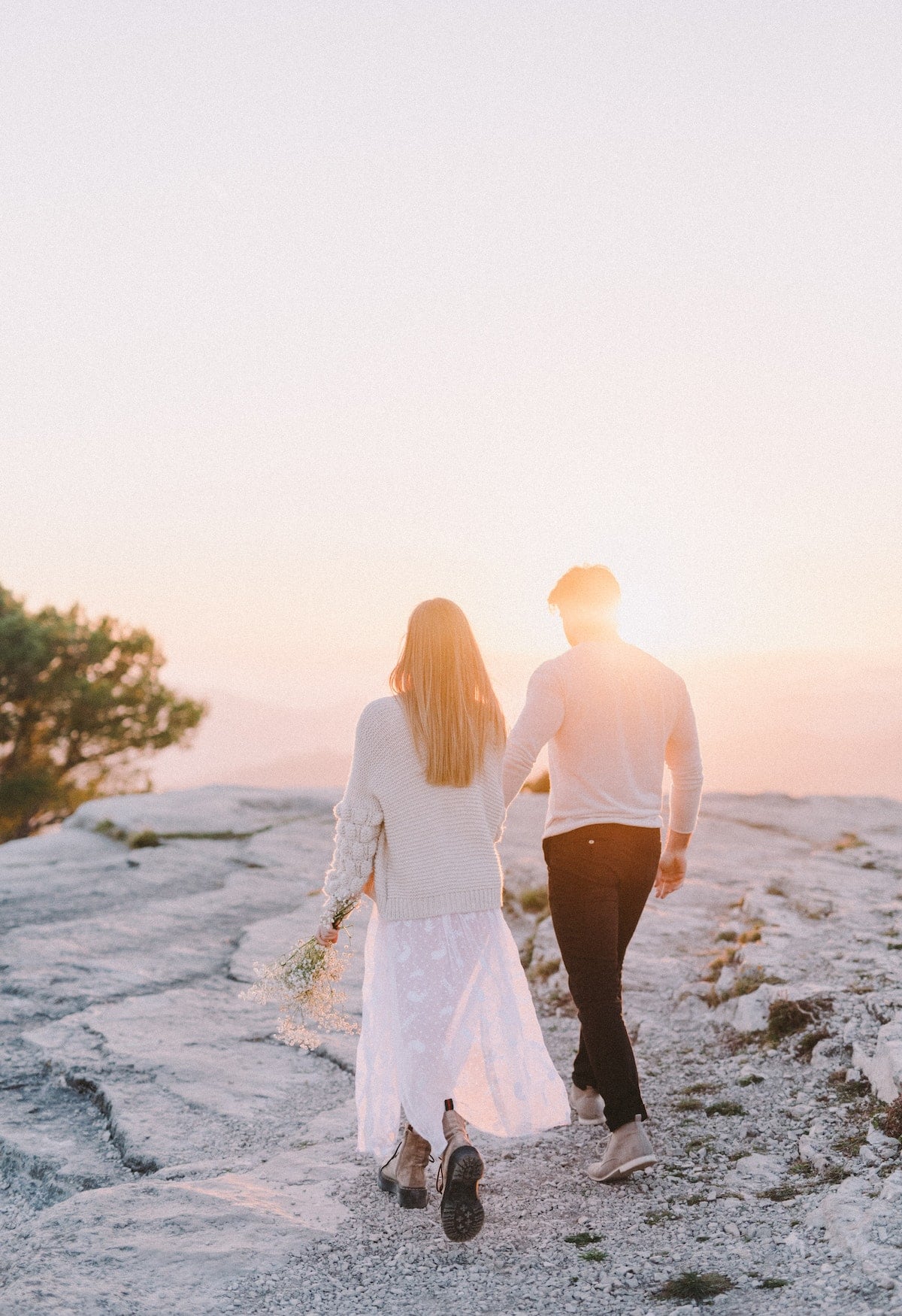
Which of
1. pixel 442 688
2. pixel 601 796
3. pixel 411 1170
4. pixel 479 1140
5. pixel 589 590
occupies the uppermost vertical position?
pixel 589 590

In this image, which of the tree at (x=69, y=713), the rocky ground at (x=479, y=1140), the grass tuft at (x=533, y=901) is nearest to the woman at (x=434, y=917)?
the rocky ground at (x=479, y=1140)

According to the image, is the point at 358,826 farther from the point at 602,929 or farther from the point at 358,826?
the point at 602,929

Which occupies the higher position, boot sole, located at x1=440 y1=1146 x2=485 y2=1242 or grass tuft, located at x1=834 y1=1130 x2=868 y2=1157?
boot sole, located at x1=440 y1=1146 x2=485 y2=1242

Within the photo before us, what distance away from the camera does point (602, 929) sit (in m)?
4.05

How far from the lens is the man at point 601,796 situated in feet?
13.1

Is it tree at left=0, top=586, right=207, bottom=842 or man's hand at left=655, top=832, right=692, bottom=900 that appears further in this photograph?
tree at left=0, top=586, right=207, bottom=842

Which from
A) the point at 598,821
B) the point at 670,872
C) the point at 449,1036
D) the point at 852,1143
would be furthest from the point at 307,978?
the point at 852,1143

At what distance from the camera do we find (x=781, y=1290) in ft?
9.88

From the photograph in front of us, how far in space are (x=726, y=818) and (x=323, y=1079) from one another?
1014cm

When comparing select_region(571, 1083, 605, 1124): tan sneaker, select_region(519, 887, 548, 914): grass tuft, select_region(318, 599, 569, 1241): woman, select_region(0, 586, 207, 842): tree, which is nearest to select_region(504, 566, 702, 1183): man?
select_region(318, 599, 569, 1241): woman

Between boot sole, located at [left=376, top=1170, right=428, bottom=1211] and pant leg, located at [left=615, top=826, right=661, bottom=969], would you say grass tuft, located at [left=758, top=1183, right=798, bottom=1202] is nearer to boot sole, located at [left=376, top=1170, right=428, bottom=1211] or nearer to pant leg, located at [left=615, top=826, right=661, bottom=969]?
pant leg, located at [left=615, top=826, right=661, bottom=969]

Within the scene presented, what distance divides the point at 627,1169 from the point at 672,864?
1336mm

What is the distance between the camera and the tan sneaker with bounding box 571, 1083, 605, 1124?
465cm

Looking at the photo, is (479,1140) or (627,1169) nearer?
(627,1169)
